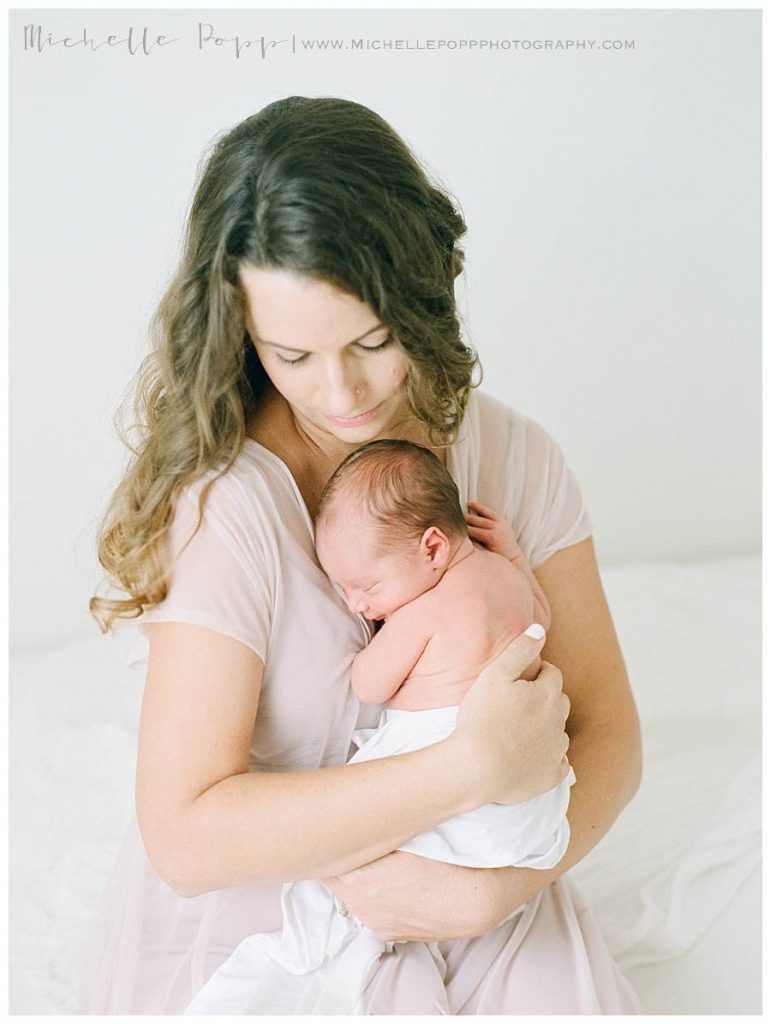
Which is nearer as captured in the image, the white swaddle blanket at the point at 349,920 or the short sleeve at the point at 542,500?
the white swaddle blanket at the point at 349,920

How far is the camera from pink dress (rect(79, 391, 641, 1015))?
4.02 feet

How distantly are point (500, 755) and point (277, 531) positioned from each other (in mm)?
346

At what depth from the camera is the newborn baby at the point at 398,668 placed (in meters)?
1.24

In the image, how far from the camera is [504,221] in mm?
1877

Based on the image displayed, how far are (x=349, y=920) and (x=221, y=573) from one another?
0.43 metres

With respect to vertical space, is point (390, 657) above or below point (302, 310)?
below

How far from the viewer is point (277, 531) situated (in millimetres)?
1260

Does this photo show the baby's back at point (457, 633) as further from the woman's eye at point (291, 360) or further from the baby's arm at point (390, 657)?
the woman's eye at point (291, 360)

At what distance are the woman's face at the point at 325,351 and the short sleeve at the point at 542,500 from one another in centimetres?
28

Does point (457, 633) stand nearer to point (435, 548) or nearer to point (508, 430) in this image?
point (435, 548)

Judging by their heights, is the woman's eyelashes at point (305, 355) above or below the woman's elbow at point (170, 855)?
above

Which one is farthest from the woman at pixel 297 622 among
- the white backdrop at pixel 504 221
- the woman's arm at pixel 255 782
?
the white backdrop at pixel 504 221
